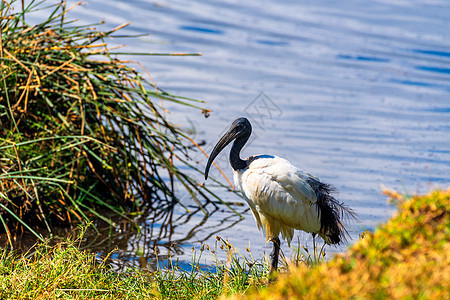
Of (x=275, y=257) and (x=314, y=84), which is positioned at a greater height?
(x=314, y=84)

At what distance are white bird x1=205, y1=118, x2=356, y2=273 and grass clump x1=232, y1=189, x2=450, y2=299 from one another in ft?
8.56

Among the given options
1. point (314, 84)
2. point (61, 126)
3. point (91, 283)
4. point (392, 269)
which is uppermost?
point (392, 269)

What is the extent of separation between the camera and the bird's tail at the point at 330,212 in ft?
16.4

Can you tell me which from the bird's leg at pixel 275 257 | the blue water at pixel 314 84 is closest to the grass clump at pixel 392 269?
the bird's leg at pixel 275 257

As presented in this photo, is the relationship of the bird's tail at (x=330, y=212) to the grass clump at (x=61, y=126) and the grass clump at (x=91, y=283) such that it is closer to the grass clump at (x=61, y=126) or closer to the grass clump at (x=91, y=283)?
the grass clump at (x=91, y=283)

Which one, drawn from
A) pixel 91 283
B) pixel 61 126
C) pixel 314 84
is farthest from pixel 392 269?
pixel 314 84

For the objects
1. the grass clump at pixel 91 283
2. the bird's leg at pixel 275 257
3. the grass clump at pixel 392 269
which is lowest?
the grass clump at pixel 91 283

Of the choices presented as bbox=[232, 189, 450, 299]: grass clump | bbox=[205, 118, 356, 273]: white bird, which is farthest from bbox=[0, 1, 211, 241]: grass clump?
bbox=[232, 189, 450, 299]: grass clump

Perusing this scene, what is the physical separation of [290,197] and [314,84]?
621cm

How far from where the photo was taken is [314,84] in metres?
11.0

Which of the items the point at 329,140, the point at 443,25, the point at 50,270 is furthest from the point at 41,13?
the point at 50,270

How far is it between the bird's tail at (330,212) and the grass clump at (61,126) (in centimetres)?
177

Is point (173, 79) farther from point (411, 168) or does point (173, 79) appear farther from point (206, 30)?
point (411, 168)

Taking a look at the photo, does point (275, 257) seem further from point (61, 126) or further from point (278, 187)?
point (61, 126)
